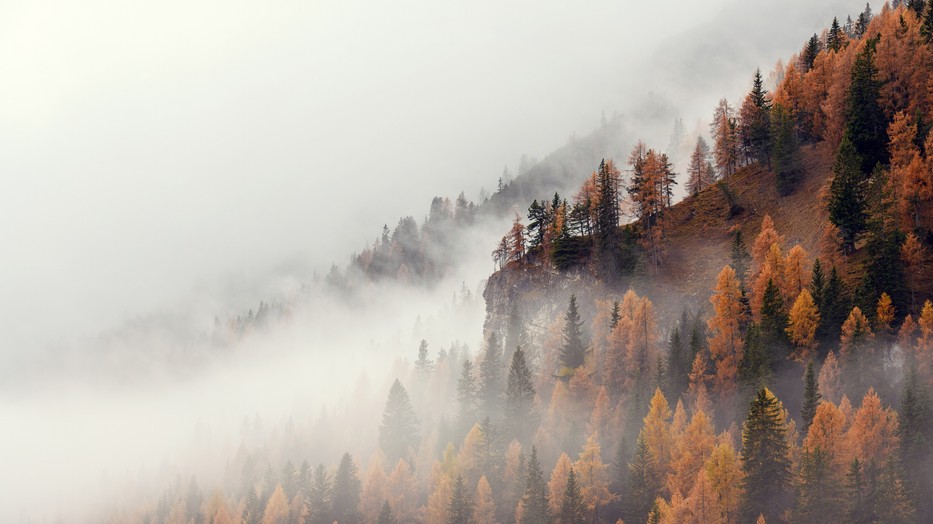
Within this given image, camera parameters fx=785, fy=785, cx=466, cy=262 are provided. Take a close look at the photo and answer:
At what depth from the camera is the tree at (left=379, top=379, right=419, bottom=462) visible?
422ft

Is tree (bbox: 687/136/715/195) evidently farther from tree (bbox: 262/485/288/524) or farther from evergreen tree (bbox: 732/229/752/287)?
tree (bbox: 262/485/288/524)

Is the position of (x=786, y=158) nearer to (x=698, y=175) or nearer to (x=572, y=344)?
(x=698, y=175)

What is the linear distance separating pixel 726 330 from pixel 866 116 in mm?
37825

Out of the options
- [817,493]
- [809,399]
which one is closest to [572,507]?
[817,493]

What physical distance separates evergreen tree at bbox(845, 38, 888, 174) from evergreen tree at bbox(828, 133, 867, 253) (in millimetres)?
6309

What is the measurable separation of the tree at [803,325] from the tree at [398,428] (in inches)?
2469

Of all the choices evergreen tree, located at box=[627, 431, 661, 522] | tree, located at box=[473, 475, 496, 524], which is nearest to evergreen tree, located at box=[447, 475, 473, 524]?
tree, located at box=[473, 475, 496, 524]

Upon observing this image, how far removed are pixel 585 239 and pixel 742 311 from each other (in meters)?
40.4

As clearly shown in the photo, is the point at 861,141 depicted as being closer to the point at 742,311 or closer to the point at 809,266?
the point at 809,266

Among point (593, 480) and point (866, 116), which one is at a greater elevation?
point (866, 116)

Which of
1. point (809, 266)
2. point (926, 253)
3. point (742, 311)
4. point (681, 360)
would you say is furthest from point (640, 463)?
point (926, 253)

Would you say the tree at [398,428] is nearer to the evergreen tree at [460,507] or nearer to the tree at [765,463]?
the evergreen tree at [460,507]

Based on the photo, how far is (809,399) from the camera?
82.2 metres

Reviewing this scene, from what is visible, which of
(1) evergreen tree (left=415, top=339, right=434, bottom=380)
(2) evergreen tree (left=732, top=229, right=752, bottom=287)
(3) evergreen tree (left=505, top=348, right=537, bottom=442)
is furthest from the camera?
(1) evergreen tree (left=415, top=339, right=434, bottom=380)
